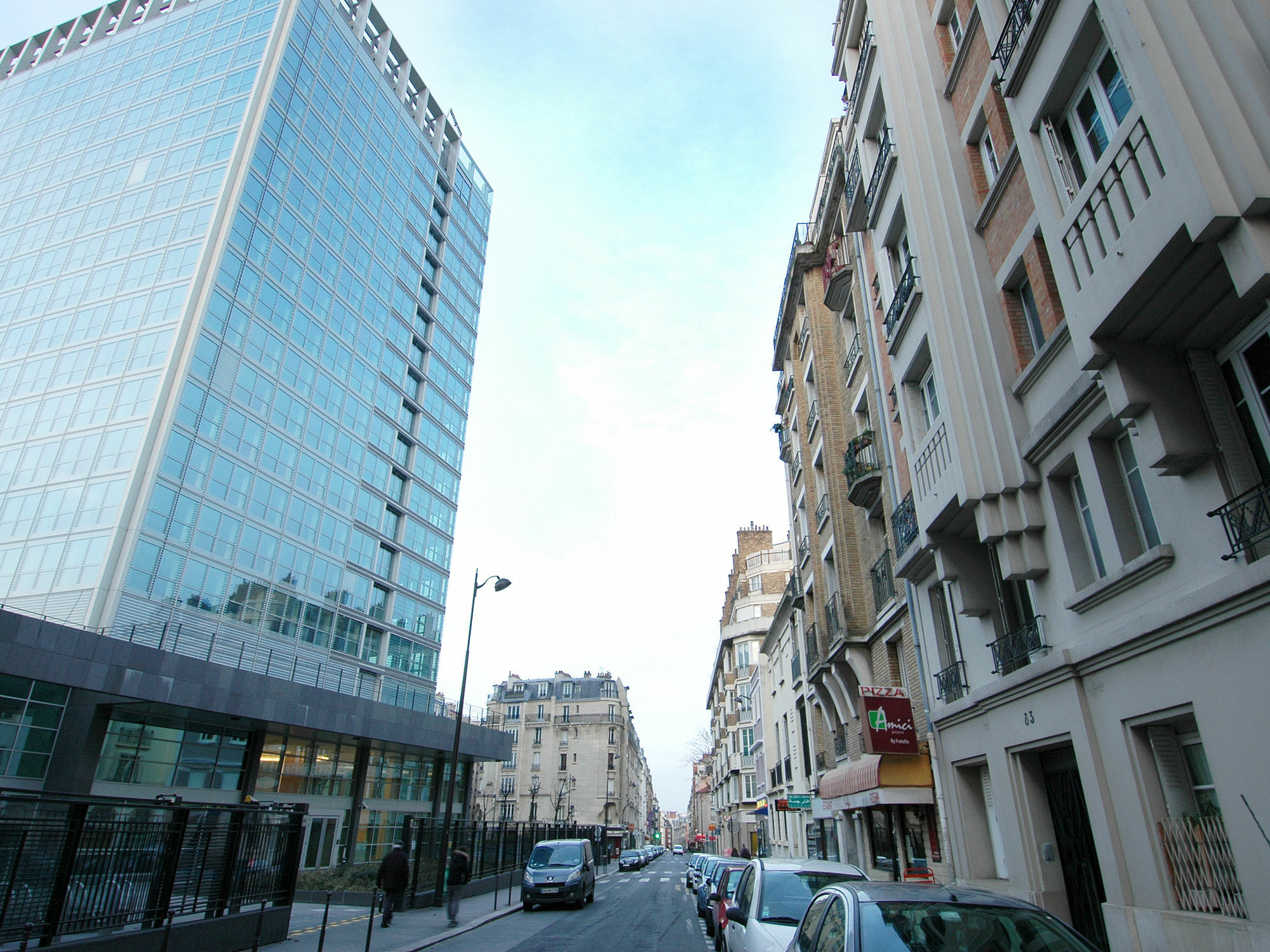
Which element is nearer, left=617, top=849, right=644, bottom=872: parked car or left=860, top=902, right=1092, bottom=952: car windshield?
left=860, top=902, right=1092, bottom=952: car windshield

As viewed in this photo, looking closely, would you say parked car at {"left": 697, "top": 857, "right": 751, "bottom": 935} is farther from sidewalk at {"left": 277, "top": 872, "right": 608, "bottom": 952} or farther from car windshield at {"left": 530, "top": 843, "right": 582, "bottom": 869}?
sidewalk at {"left": 277, "top": 872, "right": 608, "bottom": 952}

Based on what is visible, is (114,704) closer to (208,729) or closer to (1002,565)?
(208,729)

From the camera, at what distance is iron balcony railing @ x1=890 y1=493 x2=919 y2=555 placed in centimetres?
1452

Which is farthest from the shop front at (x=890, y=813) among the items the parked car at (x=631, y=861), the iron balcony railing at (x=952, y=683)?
the parked car at (x=631, y=861)

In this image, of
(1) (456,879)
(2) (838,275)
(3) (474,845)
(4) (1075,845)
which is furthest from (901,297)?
(3) (474,845)

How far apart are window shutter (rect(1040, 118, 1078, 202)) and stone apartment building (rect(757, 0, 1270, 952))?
31 millimetres

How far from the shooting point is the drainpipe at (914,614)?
13047 millimetres

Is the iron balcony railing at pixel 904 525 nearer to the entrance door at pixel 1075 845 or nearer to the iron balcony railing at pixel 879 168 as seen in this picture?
the entrance door at pixel 1075 845

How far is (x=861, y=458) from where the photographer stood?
60.7 feet

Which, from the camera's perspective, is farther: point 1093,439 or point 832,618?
point 832,618

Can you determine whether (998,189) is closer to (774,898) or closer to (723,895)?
(774,898)

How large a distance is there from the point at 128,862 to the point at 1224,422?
538 inches

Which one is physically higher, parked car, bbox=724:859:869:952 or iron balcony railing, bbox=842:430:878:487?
iron balcony railing, bbox=842:430:878:487

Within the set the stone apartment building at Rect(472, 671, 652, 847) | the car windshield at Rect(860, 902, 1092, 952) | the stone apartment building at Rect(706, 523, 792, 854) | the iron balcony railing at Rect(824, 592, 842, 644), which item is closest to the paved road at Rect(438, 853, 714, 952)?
the iron balcony railing at Rect(824, 592, 842, 644)
